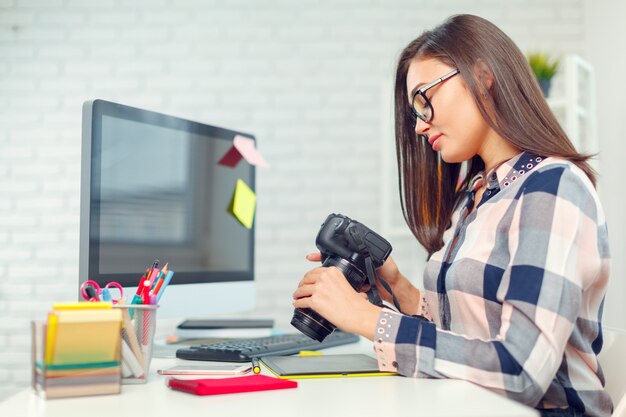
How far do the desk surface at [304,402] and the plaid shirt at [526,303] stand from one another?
2.1 inches

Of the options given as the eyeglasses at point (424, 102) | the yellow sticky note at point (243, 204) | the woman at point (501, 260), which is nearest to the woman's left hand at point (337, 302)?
the woman at point (501, 260)

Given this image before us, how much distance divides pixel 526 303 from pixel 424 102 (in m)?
0.43

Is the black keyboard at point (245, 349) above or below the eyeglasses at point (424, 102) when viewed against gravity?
below

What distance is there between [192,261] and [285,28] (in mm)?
1686

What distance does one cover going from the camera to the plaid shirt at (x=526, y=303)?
0.89 meters

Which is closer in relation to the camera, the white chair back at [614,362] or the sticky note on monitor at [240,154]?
the white chair back at [614,362]

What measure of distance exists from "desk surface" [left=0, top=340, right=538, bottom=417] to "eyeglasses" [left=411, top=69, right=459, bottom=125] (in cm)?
48

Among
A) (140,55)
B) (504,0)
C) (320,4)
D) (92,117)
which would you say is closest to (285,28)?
(320,4)

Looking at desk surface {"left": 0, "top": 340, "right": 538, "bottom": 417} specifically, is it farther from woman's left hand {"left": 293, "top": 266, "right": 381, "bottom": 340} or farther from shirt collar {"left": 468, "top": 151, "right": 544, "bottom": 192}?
shirt collar {"left": 468, "top": 151, "right": 544, "bottom": 192}

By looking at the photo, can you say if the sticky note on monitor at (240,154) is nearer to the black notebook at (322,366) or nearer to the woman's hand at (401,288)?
the woman's hand at (401,288)

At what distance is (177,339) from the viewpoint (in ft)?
4.92

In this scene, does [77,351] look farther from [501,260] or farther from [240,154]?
[240,154]

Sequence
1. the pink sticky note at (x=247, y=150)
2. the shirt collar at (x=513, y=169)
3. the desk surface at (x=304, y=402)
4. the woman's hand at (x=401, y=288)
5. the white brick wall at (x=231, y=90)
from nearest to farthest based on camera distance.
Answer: the desk surface at (x=304, y=402)
the shirt collar at (x=513, y=169)
the woman's hand at (x=401, y=288)
the pink sticky note at (x=247, y=150)
the white brick wall at (x=231, y=90)

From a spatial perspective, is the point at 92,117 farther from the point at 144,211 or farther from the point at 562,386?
the point at 562,386
